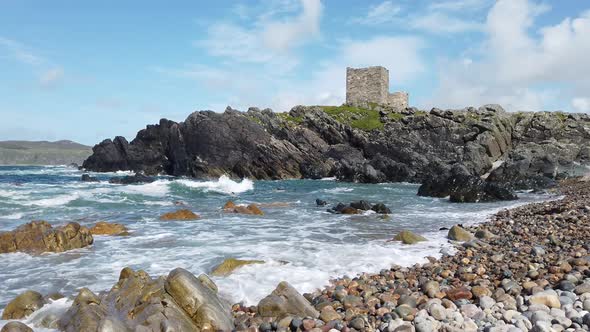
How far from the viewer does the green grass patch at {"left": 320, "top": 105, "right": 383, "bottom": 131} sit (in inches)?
3097

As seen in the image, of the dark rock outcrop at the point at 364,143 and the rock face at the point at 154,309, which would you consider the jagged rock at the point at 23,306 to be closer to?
the rock face at the point at 154,309

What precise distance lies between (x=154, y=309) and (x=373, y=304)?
11.2ft

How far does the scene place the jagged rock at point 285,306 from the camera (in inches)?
277

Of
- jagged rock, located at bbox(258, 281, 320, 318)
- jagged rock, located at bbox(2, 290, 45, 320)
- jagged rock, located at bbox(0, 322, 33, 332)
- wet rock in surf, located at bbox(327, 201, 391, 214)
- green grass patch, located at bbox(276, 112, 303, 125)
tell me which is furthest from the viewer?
green grass patch, located at bbox(276, 112, 303, 125)

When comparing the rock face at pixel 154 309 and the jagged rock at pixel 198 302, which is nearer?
the rock face at pixel 154 309

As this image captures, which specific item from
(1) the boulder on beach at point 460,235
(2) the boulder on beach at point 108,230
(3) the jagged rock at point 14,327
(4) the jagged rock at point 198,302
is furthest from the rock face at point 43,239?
(1) the boulder on beach at point 460,235

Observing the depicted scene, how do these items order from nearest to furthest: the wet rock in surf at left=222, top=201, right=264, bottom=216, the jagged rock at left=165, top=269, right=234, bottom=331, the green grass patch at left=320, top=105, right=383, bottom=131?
the jagged rock at left=165, top=269, right=234, bottom=331
the wet rock in surf at left=222, top=201, right=264, bottom=216
the green grass patch at left=320, top=105, right=383, bottom=131

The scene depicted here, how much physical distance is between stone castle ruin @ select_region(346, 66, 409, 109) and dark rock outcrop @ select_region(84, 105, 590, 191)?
2321 cm

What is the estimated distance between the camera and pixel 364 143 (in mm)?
69625

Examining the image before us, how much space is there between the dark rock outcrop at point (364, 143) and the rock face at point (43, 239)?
43129mm

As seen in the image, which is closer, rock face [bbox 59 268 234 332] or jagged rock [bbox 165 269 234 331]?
rock face [bbox 59 268 234 332]

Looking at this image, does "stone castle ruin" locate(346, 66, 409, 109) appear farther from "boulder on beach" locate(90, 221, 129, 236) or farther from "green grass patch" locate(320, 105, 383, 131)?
"boulder on beach" locate(90, 221, 129, 236)

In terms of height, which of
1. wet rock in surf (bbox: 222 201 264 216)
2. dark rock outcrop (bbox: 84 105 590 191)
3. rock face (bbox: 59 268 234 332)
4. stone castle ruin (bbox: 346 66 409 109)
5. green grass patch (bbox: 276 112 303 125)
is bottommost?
wet rock in surf (bbox: 222 201 264 216)

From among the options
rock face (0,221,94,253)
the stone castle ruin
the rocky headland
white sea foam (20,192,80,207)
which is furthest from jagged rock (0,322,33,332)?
the stone castle ruin
